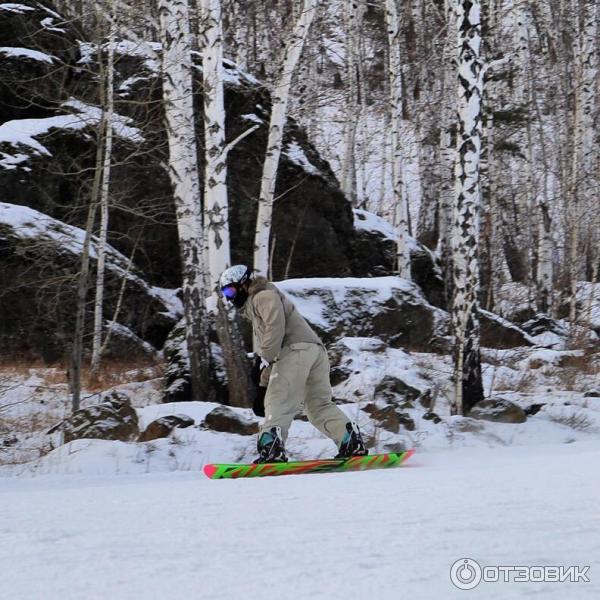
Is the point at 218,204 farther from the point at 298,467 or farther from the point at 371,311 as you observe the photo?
the point at 298,467

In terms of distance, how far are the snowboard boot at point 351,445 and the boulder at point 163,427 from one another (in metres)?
2.33

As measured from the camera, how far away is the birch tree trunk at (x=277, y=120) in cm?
1158

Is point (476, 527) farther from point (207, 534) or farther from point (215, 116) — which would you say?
point (215, 116)

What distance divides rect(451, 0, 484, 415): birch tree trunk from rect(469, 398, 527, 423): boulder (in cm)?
56

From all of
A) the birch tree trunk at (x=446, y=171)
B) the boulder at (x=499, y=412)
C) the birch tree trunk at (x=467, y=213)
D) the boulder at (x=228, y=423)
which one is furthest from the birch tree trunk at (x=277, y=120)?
the birch tree trunk at (x=446, y=171)

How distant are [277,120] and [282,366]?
6537 mm

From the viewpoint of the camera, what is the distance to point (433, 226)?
2650 centimetres

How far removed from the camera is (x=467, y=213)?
9.41 meters

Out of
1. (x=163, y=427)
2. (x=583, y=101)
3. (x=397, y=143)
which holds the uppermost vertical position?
(x=583, y=101)

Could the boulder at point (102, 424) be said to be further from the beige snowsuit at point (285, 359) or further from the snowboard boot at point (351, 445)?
the snowboard boot at point (351, 445)

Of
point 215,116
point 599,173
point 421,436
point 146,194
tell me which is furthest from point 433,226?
point 421,436

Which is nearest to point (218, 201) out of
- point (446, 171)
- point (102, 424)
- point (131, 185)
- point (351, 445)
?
point (102, 424)

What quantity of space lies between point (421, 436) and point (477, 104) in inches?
156

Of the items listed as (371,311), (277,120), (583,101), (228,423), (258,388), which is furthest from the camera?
(583,101)
